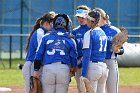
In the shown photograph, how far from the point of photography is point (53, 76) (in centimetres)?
894

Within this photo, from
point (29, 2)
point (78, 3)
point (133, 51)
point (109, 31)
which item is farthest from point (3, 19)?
point (109, 31)

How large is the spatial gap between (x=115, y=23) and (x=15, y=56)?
25.1 ft

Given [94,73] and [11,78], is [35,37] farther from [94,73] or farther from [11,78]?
[11,78]

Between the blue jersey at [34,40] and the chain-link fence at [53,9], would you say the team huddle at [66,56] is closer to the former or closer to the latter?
the blue jersey at [34,40]

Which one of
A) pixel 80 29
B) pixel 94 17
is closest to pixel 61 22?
pixel 94 17

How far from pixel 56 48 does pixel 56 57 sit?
6.1 inches

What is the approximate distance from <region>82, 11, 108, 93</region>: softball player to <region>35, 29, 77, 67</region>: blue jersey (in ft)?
0.85

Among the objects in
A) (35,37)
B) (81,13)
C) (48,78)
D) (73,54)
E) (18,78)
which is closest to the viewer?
(48,78)

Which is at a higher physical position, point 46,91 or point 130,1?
point 130,1

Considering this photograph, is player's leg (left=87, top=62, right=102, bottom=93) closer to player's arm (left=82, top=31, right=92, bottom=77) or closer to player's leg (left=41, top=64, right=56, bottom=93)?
player's arm (left=82, top=31, right=92, bottom=77)

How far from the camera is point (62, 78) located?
353 inches

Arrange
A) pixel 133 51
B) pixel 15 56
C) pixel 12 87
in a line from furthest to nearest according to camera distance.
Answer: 1. pixel 15 56
2. pixel 133 51
3. pixel 12 87

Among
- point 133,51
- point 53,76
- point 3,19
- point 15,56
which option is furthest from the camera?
point 3,19

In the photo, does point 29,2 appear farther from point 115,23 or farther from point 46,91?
point 46,91
